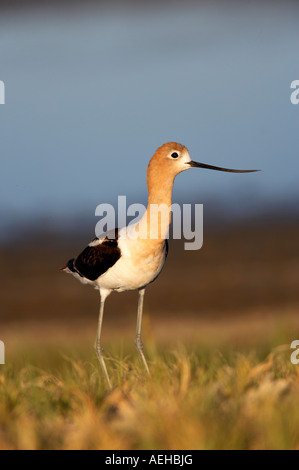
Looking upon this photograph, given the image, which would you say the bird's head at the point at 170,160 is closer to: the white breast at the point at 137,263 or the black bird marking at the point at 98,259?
the white breast at the point at 137,263

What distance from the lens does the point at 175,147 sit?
681 cm

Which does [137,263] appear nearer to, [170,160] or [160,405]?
[170,160]

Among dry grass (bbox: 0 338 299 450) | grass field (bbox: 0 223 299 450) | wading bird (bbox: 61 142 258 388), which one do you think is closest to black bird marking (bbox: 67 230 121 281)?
wading bird (bbox: 61 142 258 388)

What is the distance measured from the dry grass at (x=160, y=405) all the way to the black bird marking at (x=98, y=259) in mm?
781

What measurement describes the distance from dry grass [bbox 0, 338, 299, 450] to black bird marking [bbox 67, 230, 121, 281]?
781 mm

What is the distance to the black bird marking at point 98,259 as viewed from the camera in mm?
6852

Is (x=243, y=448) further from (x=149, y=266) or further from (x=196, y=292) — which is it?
(x=196, y=292)

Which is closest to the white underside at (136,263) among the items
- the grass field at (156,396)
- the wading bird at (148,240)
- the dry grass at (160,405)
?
the wading bird at (148,240)

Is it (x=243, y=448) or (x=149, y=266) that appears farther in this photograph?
(x=149, y=266)

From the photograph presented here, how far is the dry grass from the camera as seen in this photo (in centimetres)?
445

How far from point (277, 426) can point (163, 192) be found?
2724 mm
